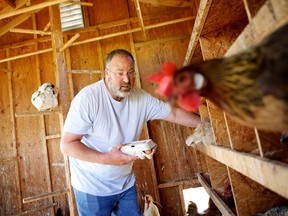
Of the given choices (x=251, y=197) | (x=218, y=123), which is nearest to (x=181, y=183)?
(x=218, y=123)

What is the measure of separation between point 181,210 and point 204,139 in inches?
93.4

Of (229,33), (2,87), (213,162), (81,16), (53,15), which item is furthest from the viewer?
(2,87)

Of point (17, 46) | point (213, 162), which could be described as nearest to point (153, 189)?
point (213, 162)

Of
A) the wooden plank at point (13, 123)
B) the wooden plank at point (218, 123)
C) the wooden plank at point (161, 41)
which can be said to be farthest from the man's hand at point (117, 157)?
the wooden plank at point (13, 123)

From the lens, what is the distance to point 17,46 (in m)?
4.68

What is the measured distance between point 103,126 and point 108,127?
0.15 ft

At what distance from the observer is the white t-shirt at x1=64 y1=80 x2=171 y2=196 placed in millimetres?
2115

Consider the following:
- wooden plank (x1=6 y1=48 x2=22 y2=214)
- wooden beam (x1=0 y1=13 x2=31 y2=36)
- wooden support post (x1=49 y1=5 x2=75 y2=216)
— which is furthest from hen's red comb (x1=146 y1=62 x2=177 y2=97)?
wooden plank (x1=6 y1=48 x2=22 y2=214)

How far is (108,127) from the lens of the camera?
219cm

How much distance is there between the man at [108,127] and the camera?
212 cm

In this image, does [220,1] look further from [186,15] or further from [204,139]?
[186,15]

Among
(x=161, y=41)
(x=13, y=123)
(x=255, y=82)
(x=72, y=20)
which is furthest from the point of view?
(x=13, y=123)

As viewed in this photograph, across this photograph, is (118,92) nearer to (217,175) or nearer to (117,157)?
(117,157)

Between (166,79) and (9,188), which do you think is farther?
(9,188)
